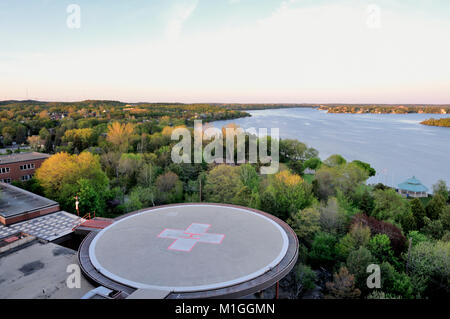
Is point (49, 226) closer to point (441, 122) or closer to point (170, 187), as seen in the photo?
point (170, 187)

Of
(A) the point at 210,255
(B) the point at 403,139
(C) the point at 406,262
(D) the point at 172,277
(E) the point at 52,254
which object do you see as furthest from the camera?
(B) the point at 403,139

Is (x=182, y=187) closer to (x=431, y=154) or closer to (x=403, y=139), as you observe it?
(x=431, y=154)

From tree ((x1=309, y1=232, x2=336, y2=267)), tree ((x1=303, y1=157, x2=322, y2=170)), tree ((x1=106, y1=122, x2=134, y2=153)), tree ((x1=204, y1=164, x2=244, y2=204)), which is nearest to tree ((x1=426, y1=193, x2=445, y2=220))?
tree ((x1=309, y1=232, x2=336, y2=267))

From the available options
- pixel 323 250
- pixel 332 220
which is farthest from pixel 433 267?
pixel 332 220

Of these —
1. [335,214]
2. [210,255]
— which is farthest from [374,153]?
[210,255]

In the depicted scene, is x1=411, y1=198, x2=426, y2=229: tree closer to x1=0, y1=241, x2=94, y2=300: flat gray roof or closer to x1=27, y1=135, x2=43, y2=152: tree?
x1=0, y1=241, x2=94, y2=300: flat gray roof

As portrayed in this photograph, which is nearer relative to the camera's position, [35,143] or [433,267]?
[433,267]

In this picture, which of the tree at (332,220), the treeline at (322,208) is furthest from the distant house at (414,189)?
the tree at (332,220)
